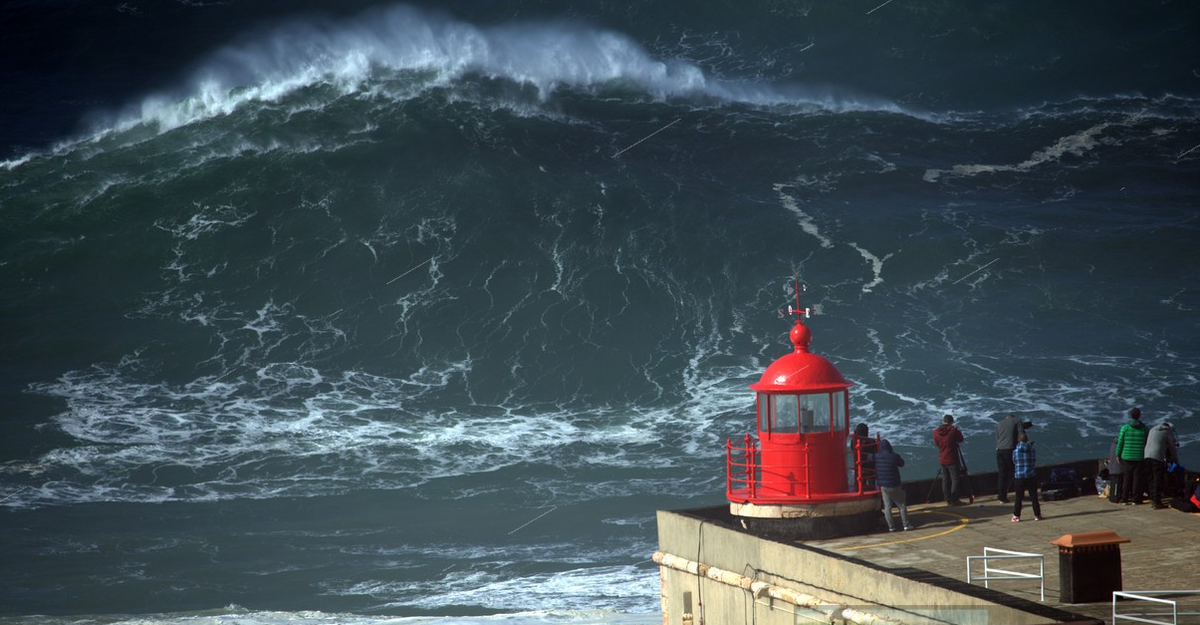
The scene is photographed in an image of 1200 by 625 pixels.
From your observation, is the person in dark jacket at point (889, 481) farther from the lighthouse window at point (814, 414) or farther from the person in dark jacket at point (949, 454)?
the person in dark jacket at point (949, 454)

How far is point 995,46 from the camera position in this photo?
36.3m

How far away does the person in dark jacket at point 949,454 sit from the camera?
12.2 m

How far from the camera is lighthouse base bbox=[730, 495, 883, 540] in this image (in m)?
11.1

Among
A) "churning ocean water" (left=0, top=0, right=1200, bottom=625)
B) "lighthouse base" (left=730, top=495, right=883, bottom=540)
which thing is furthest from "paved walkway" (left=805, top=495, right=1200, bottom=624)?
"churning ocean water" (left=0, top=0, right=1200, bottom=625)

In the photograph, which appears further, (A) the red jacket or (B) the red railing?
(A) the red jacket

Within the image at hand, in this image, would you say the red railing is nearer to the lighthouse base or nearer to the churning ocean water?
the lighthouse base

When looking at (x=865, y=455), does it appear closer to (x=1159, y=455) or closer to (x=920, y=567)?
(x=920, y=567)

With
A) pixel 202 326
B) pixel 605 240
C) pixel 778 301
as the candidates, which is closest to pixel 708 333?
pixel 778 301

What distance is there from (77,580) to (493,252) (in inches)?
506

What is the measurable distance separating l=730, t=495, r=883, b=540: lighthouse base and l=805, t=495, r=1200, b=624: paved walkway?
0.42 ft

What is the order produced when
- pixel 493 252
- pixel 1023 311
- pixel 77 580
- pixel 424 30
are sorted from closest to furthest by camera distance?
pixel 77 580 < pixel 1023 311 < pixel 493 252 < pixel 424 30

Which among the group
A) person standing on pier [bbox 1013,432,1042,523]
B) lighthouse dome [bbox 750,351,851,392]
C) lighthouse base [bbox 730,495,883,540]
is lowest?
lighthouse base [bbox 730,495,883,540]

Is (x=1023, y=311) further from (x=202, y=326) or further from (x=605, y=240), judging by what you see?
(x=202, y=326)

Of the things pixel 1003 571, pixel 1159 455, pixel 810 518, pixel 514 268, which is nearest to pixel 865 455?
pixel 810 518
